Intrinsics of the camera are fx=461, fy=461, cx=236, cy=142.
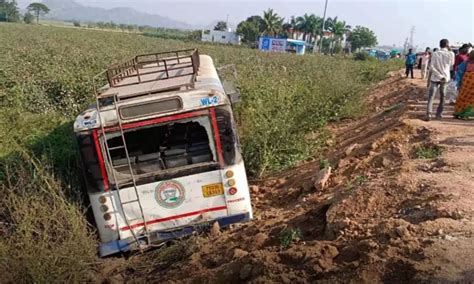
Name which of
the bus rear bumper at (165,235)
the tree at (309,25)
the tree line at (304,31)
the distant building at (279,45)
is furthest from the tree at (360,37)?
the bus rear bumper at (165,235)

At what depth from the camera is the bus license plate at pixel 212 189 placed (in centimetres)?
599

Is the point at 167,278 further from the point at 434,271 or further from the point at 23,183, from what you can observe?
the point at 434,271

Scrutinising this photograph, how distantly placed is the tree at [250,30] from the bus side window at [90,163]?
83.3 m

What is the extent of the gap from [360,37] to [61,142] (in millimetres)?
102494

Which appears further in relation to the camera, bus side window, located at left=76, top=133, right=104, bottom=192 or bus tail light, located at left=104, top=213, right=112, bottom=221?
bus tail light, located at left=104, top=213, right=112, bottom=221

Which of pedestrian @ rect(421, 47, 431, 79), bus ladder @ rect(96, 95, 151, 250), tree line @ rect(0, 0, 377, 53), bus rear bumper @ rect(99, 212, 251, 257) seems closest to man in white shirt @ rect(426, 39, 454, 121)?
bus rear bumper @ rect(99, 212, 251, 257)

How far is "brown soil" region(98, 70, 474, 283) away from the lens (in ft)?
13.4

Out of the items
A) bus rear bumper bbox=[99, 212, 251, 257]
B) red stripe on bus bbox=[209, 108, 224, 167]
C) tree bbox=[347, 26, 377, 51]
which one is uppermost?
red stripe on bus bbox=[209, 108, 224, 167]

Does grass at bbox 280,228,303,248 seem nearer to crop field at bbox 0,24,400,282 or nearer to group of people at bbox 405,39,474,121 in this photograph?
crop field at bbox 0,24,400,282

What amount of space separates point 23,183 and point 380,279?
4.68m

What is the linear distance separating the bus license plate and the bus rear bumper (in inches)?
14.6

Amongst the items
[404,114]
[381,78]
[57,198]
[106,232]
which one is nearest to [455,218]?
[106,232]

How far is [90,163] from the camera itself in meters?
5.66

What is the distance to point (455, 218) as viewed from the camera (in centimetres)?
476
